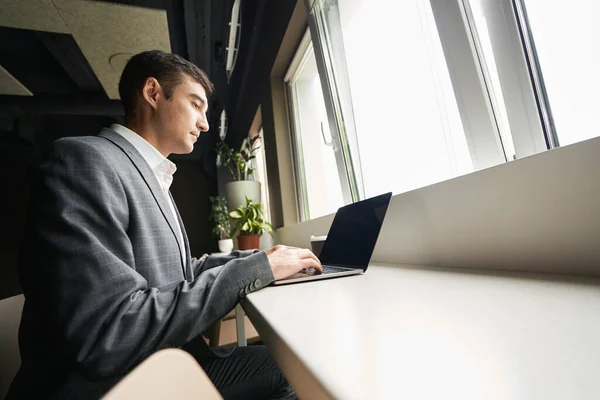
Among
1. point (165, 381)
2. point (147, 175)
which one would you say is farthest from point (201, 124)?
point (165, 381)

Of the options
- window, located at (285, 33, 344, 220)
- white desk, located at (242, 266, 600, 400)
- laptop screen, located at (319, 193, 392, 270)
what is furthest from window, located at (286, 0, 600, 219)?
white desk, located at (242, 266, 600, 400)

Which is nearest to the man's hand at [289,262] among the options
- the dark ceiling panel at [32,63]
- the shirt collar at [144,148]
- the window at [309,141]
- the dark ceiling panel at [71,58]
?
the shirt collar at [144,148]

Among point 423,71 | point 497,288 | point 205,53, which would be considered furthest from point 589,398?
point 205,53

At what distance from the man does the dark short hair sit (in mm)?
371

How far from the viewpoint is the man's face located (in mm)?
1076

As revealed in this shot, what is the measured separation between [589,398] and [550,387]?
0.02 meters

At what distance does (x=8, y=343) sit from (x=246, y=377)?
2.11 ft

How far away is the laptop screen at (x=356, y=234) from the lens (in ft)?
2.84

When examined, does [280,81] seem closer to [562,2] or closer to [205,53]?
[205,53]

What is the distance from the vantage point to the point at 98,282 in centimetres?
51

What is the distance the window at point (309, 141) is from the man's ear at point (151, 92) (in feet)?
4.53

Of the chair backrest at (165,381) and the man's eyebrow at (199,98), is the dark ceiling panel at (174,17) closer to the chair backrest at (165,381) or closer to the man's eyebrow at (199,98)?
the man's eyebrow at (199,98)

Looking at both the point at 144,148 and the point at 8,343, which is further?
the point at 144,148

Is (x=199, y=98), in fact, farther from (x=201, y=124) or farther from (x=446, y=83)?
(x=446, y=83)
